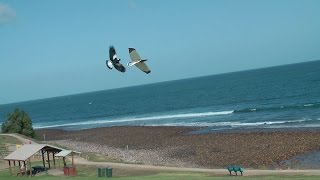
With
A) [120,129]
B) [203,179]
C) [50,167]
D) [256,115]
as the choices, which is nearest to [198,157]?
[50,167]

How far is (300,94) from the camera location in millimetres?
104375

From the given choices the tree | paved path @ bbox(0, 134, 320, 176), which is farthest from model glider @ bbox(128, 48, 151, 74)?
the tree

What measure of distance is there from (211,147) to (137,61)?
4401 cm

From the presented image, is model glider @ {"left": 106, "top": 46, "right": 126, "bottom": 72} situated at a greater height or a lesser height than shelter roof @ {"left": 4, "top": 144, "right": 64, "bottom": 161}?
greater

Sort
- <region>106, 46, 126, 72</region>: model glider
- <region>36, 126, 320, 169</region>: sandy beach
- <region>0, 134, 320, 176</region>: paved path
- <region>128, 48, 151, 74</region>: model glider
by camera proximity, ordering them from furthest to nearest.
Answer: <region>36, 126, 320, 169</region>: sandy beach → <region>0, 134, 320, 176</region>: paved path → <region>128, 48, 151, 74</region>: model glider → <region>106, 46, 126, 72</region>: model glider

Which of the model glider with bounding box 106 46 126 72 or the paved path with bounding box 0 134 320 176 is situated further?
the paved path with bounding box 0 134 320 176

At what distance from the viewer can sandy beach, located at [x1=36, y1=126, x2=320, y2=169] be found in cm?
4375

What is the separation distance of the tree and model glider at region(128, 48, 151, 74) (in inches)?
2549

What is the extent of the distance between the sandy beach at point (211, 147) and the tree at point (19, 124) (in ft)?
29.2

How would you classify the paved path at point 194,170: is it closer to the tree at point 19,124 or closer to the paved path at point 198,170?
the paved path at point 198,170

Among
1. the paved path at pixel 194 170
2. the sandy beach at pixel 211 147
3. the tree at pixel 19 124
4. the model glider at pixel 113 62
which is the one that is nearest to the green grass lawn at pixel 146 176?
the paved path at pixel 194 170

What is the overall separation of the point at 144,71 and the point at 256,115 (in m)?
70.4

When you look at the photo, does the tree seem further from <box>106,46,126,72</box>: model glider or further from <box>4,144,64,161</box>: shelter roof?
<box>106,46,126,72</box>: model glider

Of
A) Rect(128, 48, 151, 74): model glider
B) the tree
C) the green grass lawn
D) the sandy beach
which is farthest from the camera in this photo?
the tree
